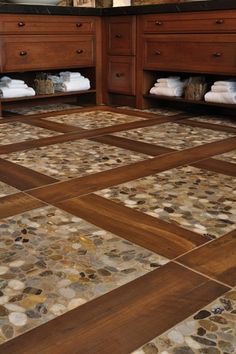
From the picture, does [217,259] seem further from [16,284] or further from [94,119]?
[94,119]

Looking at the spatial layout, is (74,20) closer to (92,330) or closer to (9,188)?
(9,188)

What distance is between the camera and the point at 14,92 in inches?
133

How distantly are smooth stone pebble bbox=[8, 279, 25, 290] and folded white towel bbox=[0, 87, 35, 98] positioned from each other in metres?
2.40

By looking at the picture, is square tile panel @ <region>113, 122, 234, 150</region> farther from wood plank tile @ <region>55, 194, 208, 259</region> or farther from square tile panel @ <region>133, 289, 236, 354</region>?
square tile panel @ <region>133, 289, 236, 354</region>

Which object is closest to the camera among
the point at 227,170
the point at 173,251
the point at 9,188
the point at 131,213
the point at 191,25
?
the point at 173,251

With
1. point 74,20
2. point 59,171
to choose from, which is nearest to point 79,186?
point 59,171

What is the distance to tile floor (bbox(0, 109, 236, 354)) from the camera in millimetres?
968

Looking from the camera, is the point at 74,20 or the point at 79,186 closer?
the point at 79,186

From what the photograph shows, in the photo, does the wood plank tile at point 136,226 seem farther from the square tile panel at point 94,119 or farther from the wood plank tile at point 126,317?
the square tile panel at point 94,119

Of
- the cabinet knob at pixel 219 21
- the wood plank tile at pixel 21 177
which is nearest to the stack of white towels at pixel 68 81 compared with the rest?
the cabinet knob at pixel 219 21

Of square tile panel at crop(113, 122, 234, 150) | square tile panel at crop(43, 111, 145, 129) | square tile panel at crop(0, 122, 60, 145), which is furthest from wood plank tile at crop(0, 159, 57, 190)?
square tile panel at crop(43, 111, 145, 129)

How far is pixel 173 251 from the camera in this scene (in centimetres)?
129

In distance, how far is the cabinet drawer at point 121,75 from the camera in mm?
3631

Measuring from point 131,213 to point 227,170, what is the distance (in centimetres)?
66
